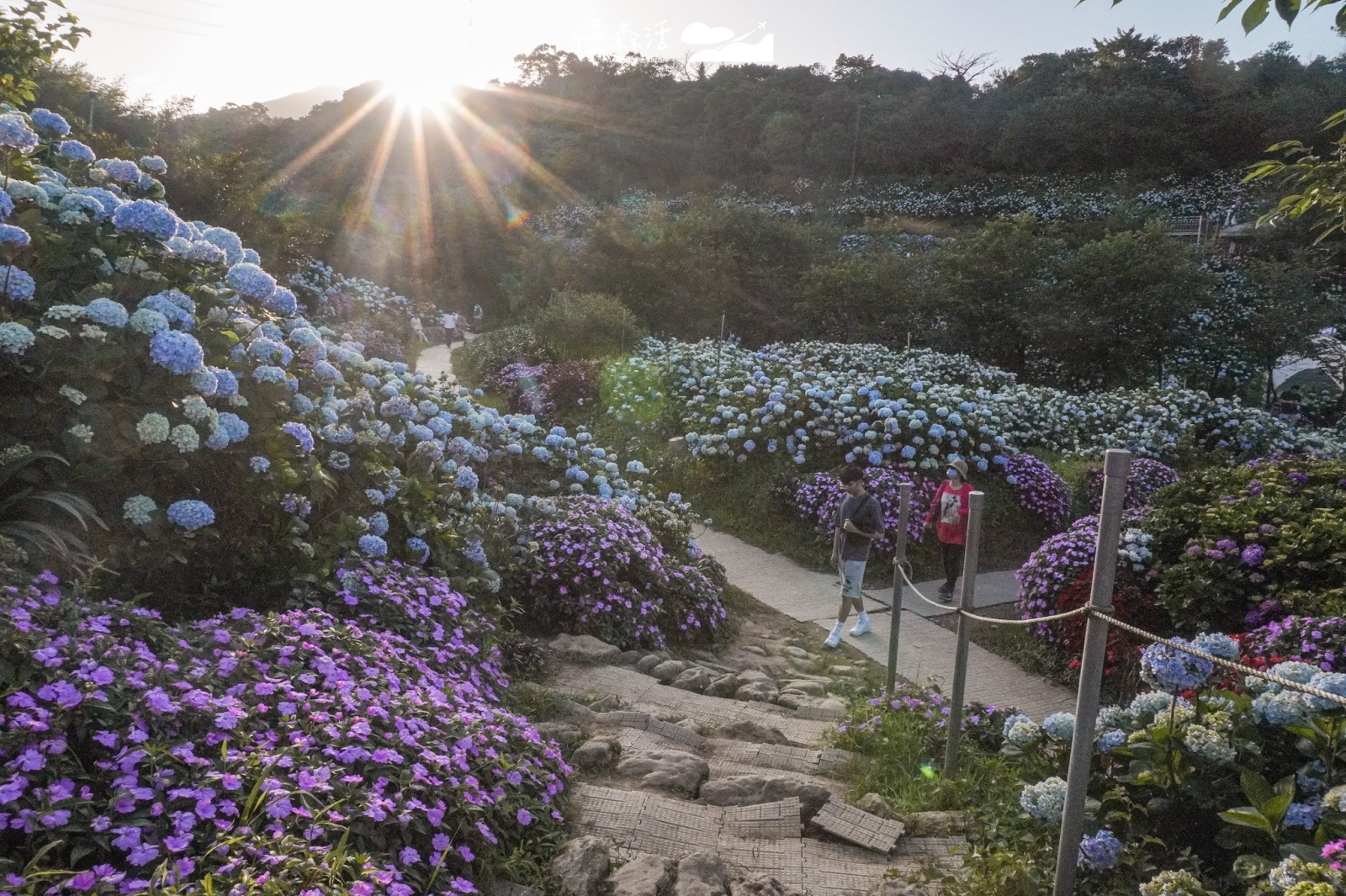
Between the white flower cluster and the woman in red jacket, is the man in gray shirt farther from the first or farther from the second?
the white flower cluster

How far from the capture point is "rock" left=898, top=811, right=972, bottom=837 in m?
3.14

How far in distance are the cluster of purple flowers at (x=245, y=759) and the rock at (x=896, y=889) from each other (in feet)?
3.29

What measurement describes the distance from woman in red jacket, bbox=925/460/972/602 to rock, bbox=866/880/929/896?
17.1 ft

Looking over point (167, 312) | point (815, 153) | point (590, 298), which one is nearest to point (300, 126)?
point (815, 153)

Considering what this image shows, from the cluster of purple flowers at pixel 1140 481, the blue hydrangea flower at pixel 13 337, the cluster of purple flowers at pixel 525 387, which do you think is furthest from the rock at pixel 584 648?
the cluster of purple flowers at pixel 525 387

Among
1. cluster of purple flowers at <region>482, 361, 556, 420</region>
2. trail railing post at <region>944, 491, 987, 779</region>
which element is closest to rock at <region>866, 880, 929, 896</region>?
trail railing post at <region>944, 491, 987, 779</region>

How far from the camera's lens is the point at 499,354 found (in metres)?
18.0

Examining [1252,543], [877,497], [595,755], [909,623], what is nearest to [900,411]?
[877,497]

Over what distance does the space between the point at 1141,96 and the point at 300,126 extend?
40739mm

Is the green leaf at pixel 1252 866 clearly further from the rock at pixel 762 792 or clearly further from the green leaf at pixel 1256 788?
the rock at pixel 762 792

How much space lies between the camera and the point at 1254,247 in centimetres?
2388

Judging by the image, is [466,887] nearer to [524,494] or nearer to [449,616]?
[449,616]

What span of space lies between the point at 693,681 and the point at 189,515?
273 cm

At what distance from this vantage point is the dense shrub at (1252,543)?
502 centimetres
